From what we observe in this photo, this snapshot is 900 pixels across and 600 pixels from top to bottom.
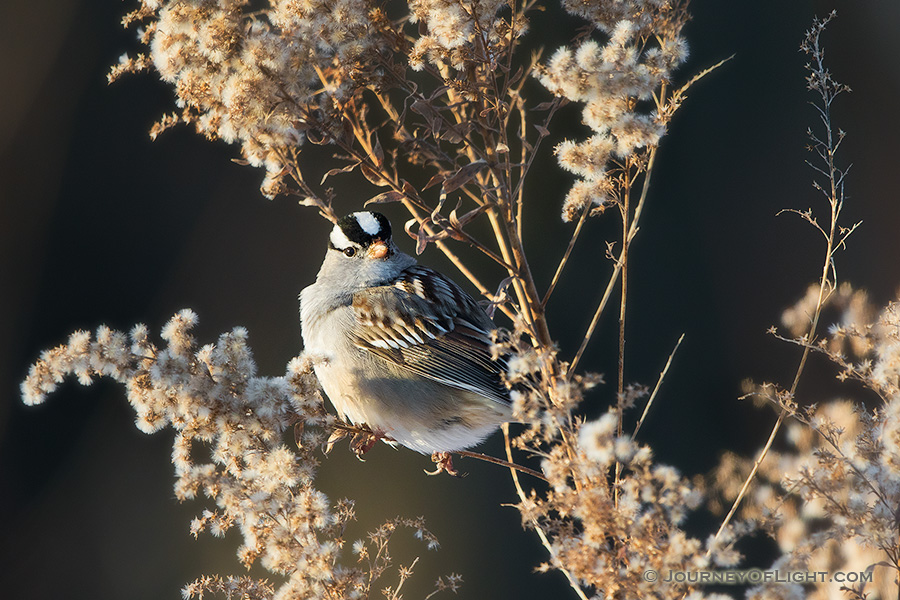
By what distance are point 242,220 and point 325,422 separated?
243 centimetres

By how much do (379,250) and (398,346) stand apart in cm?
23

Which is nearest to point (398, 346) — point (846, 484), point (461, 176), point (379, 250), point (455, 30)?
point (379, 250)

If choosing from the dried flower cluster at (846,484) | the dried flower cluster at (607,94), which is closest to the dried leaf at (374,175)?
the dried flower cluster at (607,94)

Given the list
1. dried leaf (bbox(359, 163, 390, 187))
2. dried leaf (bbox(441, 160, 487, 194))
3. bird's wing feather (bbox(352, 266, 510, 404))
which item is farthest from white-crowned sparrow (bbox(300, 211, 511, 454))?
dried leaf (bbox(441, 160, 487, 194))

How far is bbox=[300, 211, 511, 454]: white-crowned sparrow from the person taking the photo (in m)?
1.81

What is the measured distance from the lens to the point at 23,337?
3.07 metres

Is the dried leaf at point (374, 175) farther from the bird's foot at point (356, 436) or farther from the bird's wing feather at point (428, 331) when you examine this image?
the bird's wing feather at point (428, 331)

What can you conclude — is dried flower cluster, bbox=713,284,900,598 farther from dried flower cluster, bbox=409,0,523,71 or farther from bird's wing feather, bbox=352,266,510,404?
bird's wing feather, bbox=352,266,510,404

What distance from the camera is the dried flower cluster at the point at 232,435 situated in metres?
1.07

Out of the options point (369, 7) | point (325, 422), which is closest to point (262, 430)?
point (325, 422)

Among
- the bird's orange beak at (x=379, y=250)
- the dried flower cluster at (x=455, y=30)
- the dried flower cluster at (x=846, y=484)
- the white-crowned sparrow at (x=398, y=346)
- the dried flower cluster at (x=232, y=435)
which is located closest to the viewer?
the dried flower cluster at (x=846, y=484)

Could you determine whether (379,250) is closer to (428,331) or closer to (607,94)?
(428,331)

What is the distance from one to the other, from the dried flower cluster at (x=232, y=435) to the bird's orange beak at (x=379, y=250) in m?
0.79

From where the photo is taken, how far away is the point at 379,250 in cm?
192
